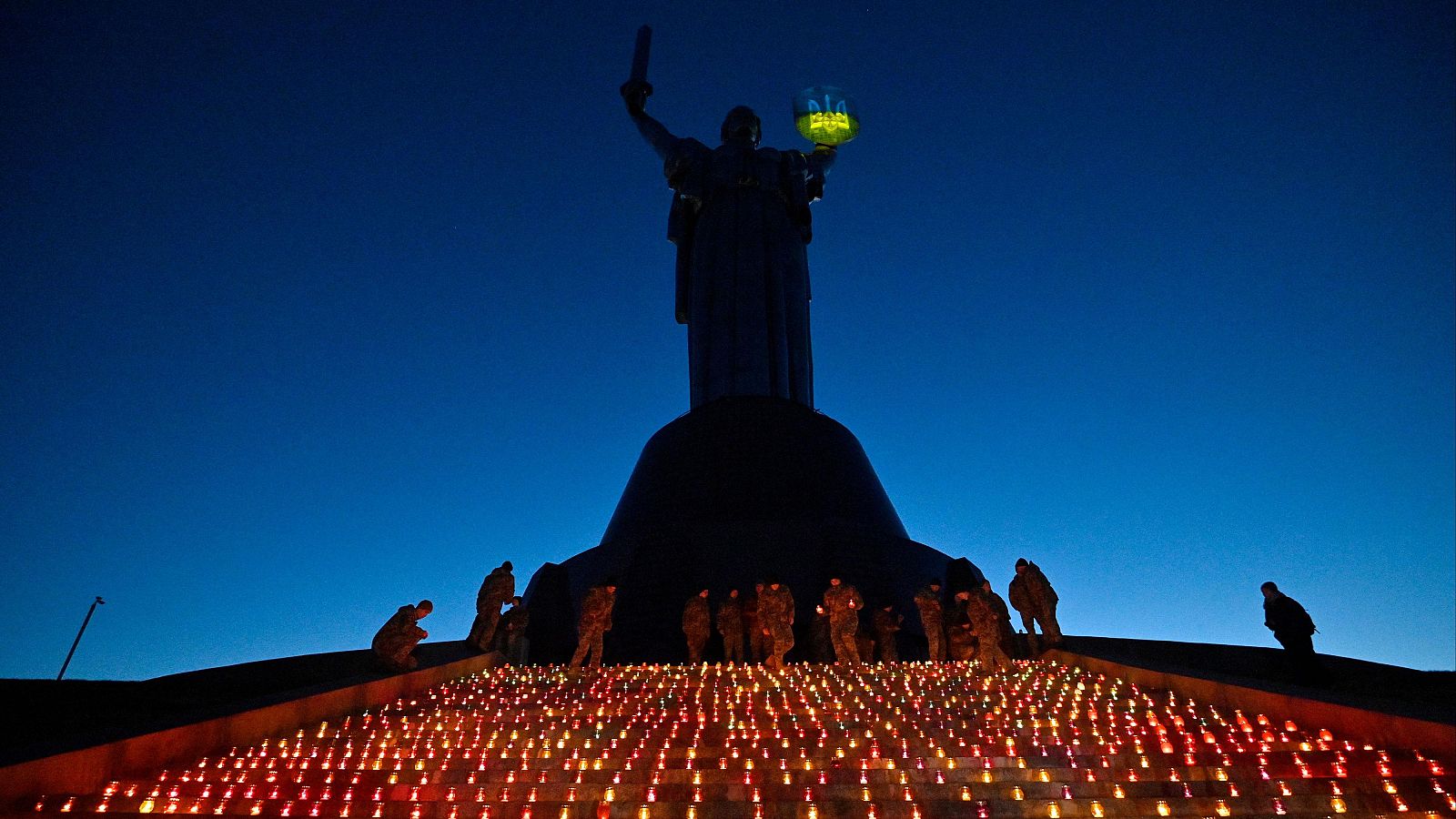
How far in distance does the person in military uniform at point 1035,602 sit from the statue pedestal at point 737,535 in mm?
3137

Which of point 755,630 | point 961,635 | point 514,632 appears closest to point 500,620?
point 514,632

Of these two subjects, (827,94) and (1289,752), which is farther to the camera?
(827,94)

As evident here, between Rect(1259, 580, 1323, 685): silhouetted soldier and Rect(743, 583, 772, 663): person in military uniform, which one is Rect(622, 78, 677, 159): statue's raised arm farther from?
Rect(1259, 580, 1323, 685): silhouetted soldier

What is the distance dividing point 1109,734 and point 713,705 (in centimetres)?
384

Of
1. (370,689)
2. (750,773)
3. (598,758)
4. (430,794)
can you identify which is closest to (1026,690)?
(750,773)

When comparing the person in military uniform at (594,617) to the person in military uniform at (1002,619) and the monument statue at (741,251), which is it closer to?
the person in military uniform at (1002,619)

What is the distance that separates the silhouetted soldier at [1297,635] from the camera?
10.1 meters

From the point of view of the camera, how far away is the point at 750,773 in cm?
634

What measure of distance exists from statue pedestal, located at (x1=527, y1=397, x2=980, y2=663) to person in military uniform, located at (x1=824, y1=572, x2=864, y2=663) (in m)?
3.25

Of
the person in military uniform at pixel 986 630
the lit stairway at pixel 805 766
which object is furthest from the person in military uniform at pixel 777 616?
the lit stairway at pixel 805 766

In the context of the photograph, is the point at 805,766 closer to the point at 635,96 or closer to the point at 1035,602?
the point at 1035,602

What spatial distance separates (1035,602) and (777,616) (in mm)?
4139

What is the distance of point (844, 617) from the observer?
12.5m

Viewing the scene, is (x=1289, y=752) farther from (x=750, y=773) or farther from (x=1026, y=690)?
(x=750, y=773)
